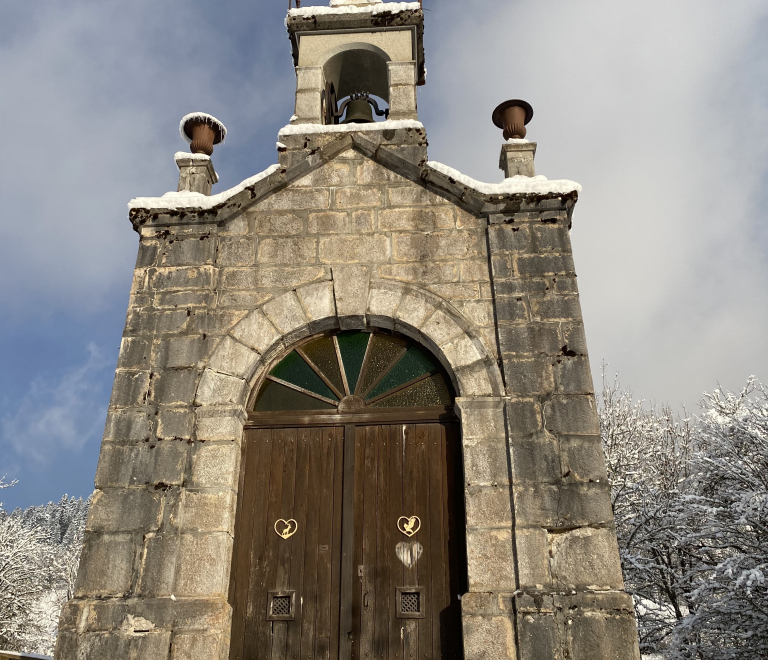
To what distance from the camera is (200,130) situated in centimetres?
685

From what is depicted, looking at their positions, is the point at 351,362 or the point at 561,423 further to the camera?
the point at 351,362

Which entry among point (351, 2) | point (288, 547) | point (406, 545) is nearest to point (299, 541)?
point (288, 547)

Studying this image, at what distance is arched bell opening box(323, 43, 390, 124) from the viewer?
24.9 feet

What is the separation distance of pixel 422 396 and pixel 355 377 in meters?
0.63

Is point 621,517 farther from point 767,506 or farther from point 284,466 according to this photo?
point 284,466

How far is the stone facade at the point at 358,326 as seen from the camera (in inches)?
182

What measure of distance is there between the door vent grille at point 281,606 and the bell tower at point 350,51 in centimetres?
473

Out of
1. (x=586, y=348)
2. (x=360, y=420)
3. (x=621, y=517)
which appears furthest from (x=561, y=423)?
(x=621, y=517)

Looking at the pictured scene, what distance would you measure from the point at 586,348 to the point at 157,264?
392 centimetres

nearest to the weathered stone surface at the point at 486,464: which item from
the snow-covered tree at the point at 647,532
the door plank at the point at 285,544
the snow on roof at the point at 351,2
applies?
the door plank at the point at 285,544

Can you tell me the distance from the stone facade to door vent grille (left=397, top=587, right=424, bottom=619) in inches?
18.0

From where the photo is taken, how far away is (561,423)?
5.10 meters

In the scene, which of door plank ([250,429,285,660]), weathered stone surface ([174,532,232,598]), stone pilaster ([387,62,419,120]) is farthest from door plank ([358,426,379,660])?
stone pilaster ([387,62,419,120])

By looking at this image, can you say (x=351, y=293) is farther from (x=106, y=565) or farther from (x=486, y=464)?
(x=106, y=565)
